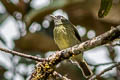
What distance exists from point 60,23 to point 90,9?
0.82 m

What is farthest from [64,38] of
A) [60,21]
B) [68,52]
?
[68,52]

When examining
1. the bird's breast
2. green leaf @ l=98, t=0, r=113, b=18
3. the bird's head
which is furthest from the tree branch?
the bird's head

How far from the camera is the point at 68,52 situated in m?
2.46

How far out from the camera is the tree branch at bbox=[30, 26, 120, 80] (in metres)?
2.18

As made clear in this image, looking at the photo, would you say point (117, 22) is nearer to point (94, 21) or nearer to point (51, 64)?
point (94, 21)

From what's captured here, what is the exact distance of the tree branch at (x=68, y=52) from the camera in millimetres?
2180

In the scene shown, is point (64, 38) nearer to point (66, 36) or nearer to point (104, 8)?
point (66, 36)

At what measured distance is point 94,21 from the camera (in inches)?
202

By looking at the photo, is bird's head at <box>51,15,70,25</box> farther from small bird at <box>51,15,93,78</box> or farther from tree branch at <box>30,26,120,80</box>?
tree branch at <box>30,26,120,80</box>

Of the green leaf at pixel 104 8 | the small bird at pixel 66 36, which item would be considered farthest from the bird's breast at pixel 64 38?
the green leaf at pixel 104 8

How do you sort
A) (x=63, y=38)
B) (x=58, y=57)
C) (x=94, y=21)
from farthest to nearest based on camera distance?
(x=94, y=21) < (x=63, y=38) < (x=58, y=57)

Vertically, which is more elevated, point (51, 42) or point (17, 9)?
→ point (17, 9)

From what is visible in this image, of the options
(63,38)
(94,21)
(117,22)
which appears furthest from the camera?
(94,21)

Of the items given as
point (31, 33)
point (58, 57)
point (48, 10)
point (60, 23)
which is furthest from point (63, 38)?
point (58, 57)
